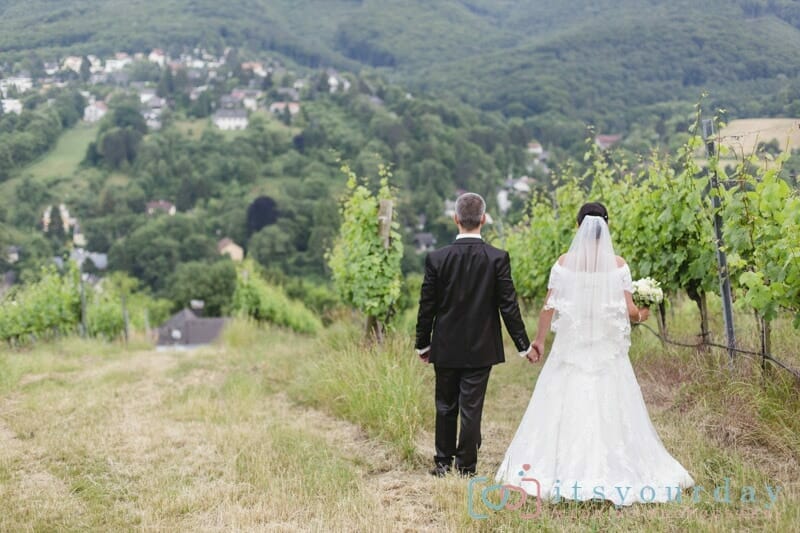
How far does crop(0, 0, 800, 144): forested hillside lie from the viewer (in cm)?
2067

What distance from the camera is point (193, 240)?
6119 centimetres

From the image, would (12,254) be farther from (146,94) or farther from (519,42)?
(519,42)

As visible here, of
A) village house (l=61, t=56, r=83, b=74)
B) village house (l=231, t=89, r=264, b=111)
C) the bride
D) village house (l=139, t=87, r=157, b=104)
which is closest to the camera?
the bride

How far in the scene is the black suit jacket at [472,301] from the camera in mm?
3963

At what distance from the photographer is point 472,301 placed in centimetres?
400

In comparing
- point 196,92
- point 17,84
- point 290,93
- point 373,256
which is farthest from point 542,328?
point 290,93

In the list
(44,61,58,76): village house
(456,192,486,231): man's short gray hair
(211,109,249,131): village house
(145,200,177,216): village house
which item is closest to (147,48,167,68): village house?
(211,109,249,131): village house

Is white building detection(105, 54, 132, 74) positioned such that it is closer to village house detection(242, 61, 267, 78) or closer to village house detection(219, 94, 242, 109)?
village house detection(219, 94, 242, 109)

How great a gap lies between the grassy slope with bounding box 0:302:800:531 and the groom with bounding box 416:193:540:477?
58 centimetres

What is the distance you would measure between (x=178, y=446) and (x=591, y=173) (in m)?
5.30

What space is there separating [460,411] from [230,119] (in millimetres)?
95858

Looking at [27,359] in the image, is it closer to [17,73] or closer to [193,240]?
[17,73]

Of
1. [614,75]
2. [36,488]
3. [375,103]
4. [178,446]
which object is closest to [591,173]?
[178,446]

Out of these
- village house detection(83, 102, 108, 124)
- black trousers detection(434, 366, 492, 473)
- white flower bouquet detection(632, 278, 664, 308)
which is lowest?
village house detection(83, 102, 108, 124)
